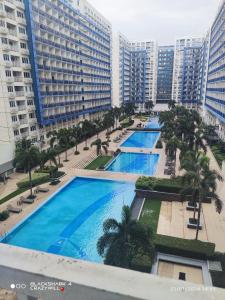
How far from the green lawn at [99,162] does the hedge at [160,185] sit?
12430 mm

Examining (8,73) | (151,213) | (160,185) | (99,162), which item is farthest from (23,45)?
(151,213)

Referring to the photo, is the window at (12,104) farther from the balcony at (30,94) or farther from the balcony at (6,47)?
the balcony at (6,47)

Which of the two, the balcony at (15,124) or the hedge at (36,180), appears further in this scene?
the balcony at (15,124)

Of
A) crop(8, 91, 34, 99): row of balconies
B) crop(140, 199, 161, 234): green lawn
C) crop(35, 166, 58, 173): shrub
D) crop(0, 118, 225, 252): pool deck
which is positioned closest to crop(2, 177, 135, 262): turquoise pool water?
crop(0, 118, 225, 252): pool deck

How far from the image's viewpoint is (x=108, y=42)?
94000 millimetres

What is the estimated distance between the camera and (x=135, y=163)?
4581cm

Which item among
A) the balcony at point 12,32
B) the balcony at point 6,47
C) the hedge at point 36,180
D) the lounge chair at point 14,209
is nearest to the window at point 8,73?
the balcony at point 6,47

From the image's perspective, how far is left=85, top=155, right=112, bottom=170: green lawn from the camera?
42744 millimetres

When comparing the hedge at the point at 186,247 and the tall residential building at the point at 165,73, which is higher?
the tall residential building at the point at 165,73

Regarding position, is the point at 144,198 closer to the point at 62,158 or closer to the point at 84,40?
the point at 62,158

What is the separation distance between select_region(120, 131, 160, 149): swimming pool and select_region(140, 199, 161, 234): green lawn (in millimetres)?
29113

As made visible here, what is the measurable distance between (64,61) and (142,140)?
97.3 feet

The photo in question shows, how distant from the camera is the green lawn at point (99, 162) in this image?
4274cm

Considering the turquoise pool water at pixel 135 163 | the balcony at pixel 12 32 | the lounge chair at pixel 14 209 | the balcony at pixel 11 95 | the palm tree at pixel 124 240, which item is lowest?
the turquoise pool water at pixel 135 163
